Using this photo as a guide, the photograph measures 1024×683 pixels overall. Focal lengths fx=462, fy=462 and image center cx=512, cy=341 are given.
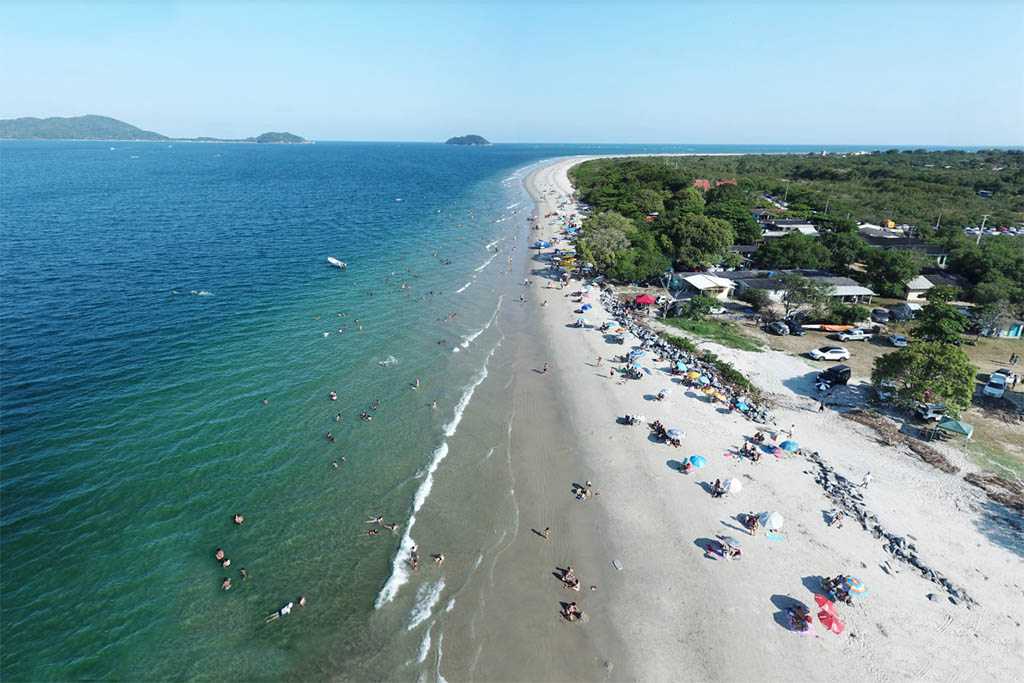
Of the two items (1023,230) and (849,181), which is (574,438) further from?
(849,181)

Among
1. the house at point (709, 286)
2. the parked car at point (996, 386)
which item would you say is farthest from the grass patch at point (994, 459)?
the house at point (709, 286)

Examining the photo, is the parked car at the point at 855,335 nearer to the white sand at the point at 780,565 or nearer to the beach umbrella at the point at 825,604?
the white sand at the point at 780,565

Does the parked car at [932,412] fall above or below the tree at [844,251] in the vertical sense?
below

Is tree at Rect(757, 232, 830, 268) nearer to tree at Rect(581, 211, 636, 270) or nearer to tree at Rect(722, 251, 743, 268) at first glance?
tree at Rect(722, 251, 743, 268)

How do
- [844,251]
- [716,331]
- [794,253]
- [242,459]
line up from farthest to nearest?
[794,253], [844,251], [716,331], [242,459]

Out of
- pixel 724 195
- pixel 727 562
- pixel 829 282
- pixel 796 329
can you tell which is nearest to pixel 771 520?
pixel 727 562

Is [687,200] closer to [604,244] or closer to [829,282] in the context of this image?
[604,244]

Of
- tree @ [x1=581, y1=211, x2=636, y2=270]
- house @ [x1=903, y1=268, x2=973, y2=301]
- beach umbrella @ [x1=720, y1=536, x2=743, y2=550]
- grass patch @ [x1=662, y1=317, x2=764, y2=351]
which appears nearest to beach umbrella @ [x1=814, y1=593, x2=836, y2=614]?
beach umbrella @ [x1=720, y1=536, x2=743, y2=550]
